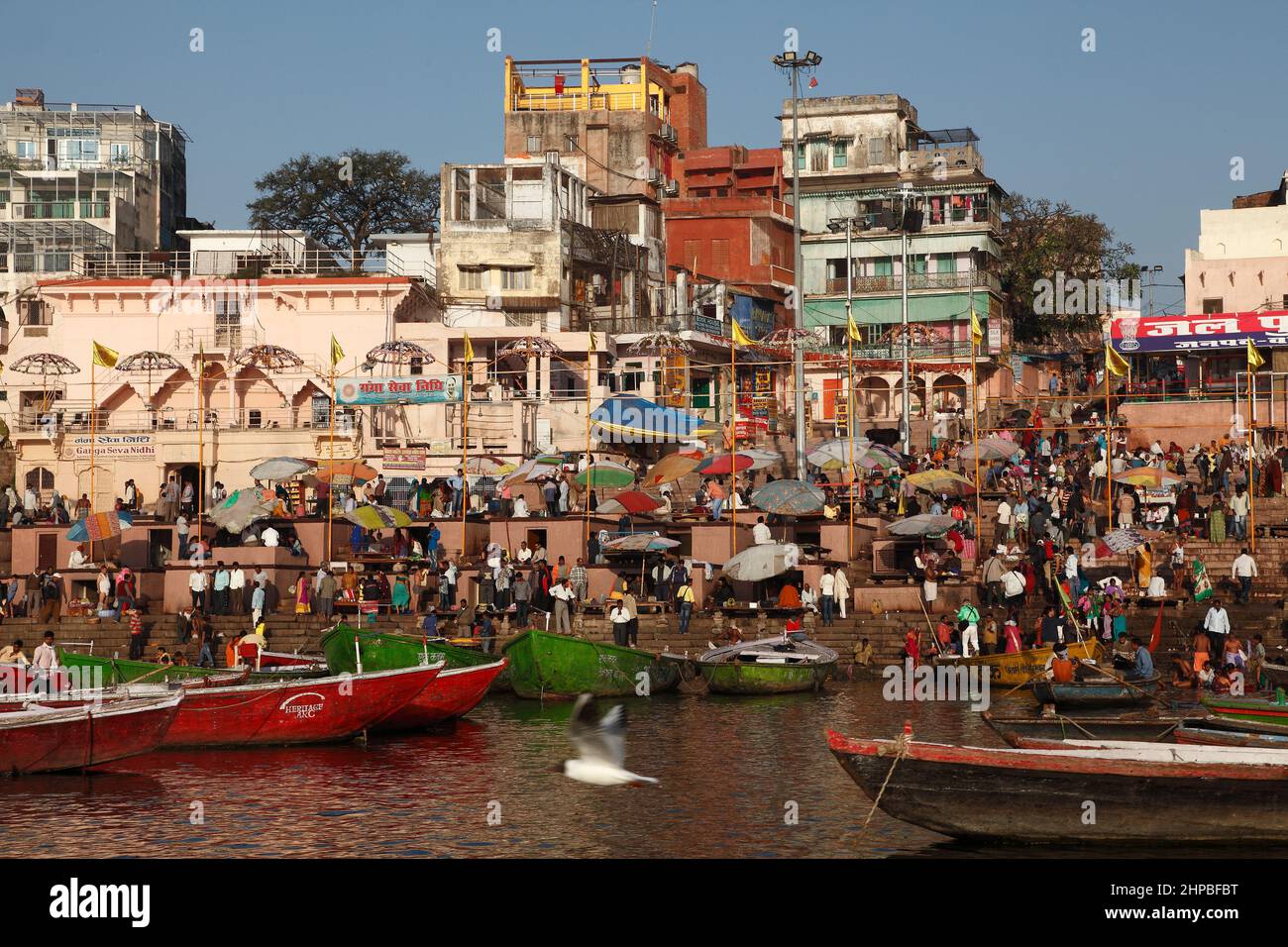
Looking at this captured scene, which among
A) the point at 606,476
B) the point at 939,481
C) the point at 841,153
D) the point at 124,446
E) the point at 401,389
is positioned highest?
the point at 841,153

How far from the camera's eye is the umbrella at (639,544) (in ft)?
130

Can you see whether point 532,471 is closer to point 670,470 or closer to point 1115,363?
point 670,470

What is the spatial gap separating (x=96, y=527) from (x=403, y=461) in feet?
38.4

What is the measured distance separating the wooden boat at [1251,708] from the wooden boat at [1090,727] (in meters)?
0.75

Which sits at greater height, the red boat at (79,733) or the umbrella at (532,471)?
the umbrella at (532,471)

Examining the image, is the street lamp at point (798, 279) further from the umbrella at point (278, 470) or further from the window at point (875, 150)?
the window at point (875, 150)

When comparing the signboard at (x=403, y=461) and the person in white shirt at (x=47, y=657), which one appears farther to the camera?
the signboard at (x=403, y=461)

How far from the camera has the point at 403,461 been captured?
5212cm

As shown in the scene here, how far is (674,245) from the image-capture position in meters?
70.8

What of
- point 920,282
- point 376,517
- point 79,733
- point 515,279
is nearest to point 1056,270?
point 920,282

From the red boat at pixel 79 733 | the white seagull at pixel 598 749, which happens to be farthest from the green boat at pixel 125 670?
the white seagull at pixel 598 749
